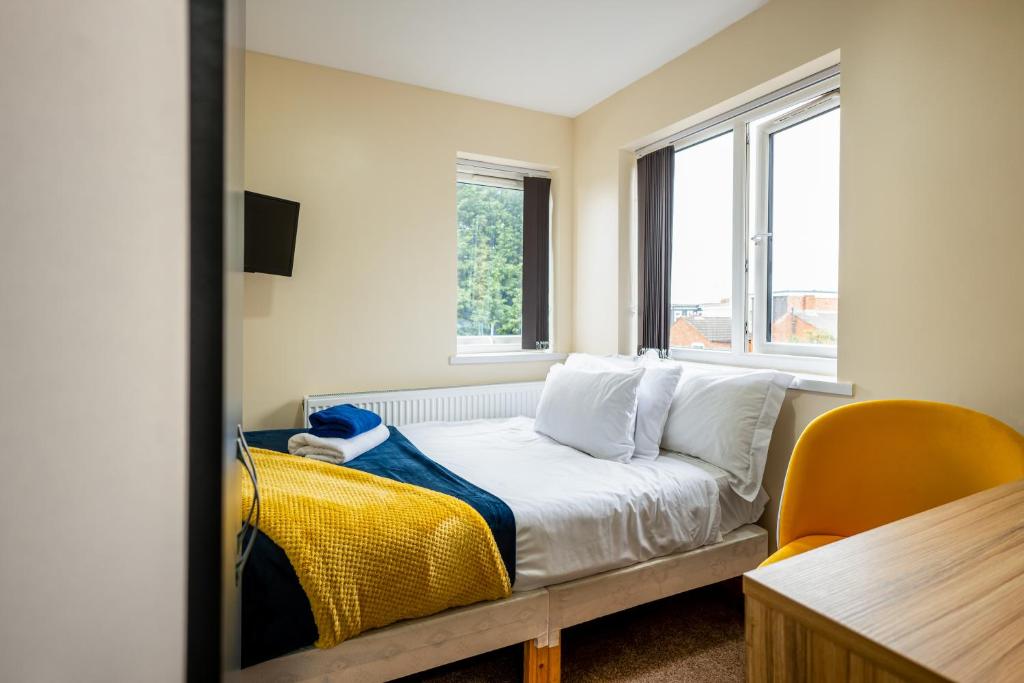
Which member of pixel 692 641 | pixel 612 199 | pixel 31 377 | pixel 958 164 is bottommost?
pixel 692 641

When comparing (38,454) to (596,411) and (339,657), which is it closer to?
(339,657)

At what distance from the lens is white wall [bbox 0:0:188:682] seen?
0.38 m

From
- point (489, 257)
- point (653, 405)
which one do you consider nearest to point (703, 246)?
point (653, 405)

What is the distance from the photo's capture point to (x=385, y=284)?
3.16 metres

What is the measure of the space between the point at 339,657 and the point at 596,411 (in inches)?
57.9

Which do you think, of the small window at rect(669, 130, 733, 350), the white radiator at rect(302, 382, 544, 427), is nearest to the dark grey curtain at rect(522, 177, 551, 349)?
the white radiator at rect(302, 382, 544, 427)

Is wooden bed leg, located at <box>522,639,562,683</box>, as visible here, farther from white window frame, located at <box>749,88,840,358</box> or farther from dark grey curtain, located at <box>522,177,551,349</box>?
dark grey curtain, located at <box>522,177,551,349</box>

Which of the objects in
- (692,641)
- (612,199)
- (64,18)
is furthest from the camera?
(612,199)

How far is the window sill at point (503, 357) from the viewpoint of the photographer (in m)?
3.39

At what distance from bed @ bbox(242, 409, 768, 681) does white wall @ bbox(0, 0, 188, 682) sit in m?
1.00

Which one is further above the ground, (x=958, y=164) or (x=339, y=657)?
(x=958, y=164)

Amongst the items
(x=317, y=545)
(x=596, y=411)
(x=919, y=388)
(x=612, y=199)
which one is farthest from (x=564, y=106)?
(x=317, y=545)

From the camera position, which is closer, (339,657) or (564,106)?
(339,657)

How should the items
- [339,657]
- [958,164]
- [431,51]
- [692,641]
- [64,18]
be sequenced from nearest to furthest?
[64,18]
[339,657]
[958,164]
[692,641]
[431,51]
